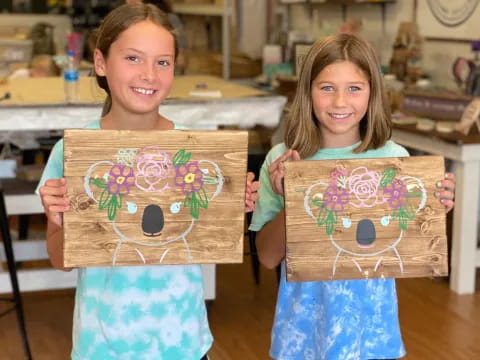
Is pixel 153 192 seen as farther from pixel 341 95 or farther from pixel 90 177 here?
pixel 341 95

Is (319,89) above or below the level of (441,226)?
above

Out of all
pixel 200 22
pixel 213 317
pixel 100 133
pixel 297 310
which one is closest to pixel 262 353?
pixel 213 317

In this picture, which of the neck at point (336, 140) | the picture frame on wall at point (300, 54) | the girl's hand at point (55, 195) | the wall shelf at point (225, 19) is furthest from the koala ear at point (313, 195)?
the wall shelf at point (225, 19)

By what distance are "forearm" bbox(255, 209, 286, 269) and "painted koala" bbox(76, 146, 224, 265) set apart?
0.73 ft

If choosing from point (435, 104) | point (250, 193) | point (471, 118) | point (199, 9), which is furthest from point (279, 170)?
point (199, 9)

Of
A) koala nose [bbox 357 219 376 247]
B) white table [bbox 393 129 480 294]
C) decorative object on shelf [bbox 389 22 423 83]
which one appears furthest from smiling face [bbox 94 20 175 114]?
decorative object on shelf [bbox 389 22 423 83]

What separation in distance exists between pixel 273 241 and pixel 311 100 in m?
0.33

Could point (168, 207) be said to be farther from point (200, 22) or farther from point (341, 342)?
point (200, 22)

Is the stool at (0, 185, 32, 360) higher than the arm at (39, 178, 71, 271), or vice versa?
the arm at (39, 178, 71, 271)

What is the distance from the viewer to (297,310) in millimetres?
1719

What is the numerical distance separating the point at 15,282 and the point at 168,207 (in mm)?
1533

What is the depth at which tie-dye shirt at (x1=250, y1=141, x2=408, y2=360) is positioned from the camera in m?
1.69

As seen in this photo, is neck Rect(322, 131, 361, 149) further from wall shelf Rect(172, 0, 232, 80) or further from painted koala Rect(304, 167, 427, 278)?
wall shelf Rect(172, 0, 232, 80)

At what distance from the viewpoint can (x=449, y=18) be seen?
4258 millimetres
